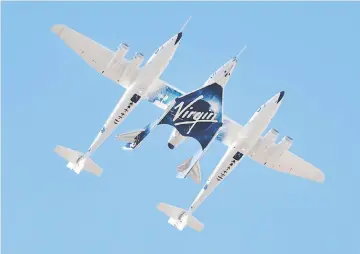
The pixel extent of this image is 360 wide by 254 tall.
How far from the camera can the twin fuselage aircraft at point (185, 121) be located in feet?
247

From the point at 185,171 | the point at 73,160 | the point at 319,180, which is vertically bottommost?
the point at 73,160

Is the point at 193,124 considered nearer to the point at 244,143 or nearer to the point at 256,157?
the point at 244,143

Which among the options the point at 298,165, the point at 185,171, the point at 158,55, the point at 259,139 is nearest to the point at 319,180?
the point at 298,165

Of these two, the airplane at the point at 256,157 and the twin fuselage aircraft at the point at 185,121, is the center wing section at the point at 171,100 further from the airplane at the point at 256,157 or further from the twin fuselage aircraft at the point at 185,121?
the airplane at the point at 256,157

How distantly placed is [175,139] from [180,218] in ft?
28.0

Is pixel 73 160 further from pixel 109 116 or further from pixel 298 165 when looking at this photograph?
pixel 298 165

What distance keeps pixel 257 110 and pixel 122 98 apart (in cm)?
1274

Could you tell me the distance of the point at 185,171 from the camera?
260 feet

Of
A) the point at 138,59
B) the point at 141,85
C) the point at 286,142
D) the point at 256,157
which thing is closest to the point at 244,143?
the point at 256,157

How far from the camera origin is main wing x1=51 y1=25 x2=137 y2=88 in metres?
78.4

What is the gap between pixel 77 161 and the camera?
82.9m

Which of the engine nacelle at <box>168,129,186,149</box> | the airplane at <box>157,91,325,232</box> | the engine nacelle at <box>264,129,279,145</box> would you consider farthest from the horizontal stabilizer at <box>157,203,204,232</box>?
the engine nacelle at <box>264,129,279,145</box>

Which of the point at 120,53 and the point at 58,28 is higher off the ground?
the point at 120,53

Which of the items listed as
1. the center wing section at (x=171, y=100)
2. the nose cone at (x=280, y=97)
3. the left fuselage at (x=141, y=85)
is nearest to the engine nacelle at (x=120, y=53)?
the left fuselage at (x=141, y=85)
